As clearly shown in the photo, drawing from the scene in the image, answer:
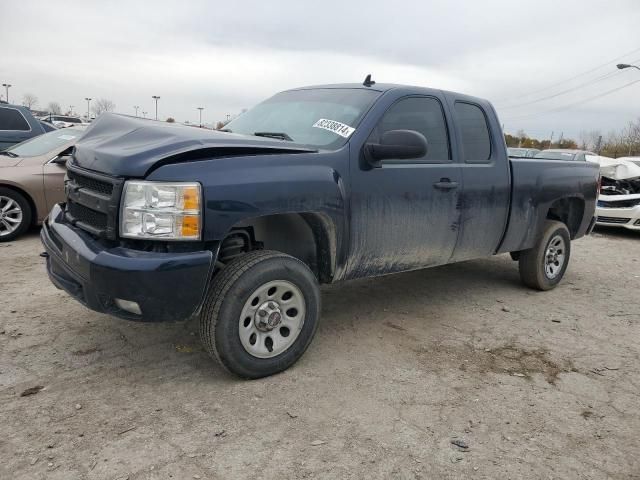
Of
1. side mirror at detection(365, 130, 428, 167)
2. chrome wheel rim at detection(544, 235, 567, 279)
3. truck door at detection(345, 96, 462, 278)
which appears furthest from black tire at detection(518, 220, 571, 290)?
side mirror at detection(365, 130, 428, 167)

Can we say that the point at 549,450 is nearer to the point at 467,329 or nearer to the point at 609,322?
the point at 467,329

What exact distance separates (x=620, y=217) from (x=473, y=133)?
6.93 m

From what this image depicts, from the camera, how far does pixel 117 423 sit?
2740 millimetres

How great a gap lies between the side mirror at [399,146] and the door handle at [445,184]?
622mm

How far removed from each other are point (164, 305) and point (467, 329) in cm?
262

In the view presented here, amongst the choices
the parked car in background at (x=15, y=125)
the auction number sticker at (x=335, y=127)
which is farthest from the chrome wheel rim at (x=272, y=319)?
the parked car in background at (x=15, y=125)

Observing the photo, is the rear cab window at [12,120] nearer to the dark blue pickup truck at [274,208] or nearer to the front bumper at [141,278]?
the dark blue pickup truck at [274,208]

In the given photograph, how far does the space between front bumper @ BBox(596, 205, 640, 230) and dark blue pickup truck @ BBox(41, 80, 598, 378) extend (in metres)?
6.38

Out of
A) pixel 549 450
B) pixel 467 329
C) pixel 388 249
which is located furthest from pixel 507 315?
pixel 549 450

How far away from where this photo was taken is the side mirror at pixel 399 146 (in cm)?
352

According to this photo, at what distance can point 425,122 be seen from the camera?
4262mm

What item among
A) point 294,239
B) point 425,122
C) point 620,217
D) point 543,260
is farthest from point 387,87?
point 620,217

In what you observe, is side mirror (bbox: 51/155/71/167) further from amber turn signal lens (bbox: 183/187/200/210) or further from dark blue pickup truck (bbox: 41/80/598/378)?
amber turn signal lens (bbox: 183/187/200/210)

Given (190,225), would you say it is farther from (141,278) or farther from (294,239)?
(294,239)
